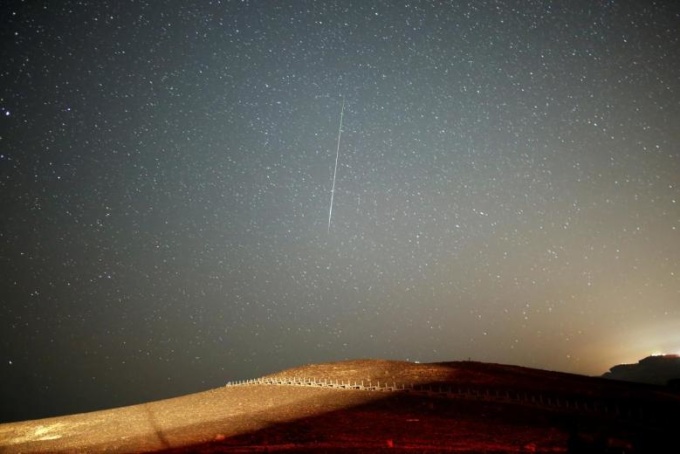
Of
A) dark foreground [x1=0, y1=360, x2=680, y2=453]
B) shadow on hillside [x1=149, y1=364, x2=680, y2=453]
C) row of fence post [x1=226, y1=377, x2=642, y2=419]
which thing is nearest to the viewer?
shadow on hillside [x1=149, y1=364, x2=680, y2=453]

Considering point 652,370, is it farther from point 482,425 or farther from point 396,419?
point 396,419

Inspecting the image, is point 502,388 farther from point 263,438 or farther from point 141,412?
point 141,412

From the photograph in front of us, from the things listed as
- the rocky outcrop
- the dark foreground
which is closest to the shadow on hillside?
the dark foreground

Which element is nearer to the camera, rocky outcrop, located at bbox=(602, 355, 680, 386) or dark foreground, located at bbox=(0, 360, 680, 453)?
dark foreground, located at bbox=(0, 360, 680, 453)

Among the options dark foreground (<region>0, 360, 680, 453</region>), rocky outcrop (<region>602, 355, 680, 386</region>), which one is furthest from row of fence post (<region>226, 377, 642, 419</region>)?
rocky outcrop (<region>602, 355, 680, 386</region>)

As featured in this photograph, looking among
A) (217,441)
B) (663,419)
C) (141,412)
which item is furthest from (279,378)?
(663,419)

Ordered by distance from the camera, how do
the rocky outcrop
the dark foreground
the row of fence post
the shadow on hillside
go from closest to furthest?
the shadow on hillside → the dark foreground → the row of fence post → the rocky outcrop

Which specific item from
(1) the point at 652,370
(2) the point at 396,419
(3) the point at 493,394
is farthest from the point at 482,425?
(1) the point at 652,370

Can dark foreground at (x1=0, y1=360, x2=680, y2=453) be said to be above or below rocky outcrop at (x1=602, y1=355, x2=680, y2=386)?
above

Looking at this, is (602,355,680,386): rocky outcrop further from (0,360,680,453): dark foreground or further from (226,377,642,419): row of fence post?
(226,377,642,419): row of fence post
